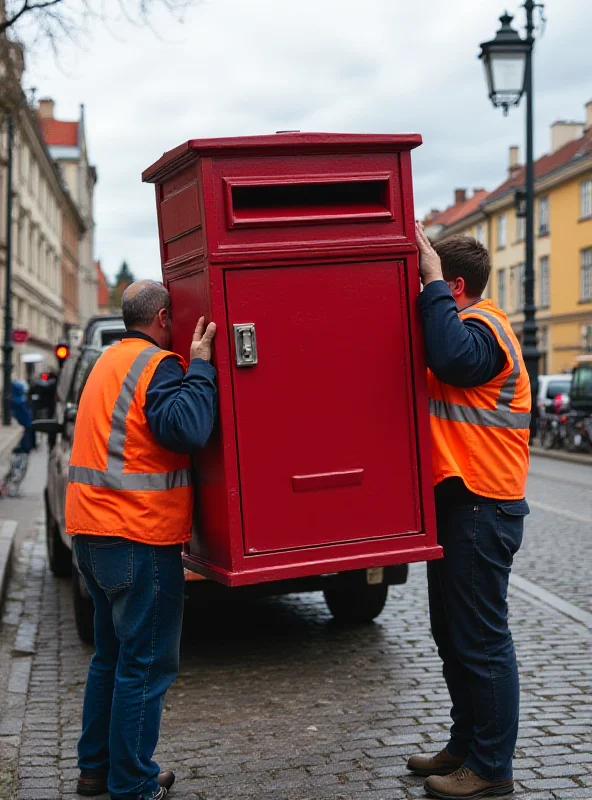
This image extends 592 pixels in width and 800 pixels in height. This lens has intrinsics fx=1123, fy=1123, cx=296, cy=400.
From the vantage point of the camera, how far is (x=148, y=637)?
3.92 metres

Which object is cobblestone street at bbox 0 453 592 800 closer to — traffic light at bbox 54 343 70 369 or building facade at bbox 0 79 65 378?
traffic light at bbox 54 343 70 369

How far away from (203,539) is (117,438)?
1.67ft

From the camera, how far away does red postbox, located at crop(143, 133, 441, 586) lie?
3736mm

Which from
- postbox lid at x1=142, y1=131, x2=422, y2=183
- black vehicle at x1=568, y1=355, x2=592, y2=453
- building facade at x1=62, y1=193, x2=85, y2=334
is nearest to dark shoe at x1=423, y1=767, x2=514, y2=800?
postbox lid at x1=142, y1=131, x2=422, y2=183

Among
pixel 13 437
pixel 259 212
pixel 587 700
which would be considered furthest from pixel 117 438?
pixel 13 437

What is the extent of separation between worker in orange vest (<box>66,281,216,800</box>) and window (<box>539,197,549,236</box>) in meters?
48.8

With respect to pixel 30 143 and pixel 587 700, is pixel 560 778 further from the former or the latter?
pixel 30 143

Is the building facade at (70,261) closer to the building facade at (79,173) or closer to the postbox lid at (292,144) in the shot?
the building facade at (79,173)

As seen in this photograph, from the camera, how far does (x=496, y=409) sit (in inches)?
157

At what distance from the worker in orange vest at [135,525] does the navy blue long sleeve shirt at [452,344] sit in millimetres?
771

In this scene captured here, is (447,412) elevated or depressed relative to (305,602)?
elevated

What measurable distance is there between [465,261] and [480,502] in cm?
87

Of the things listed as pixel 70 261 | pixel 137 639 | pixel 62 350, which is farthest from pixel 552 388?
pixel 70 261

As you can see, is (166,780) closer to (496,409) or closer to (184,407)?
(184,407)
